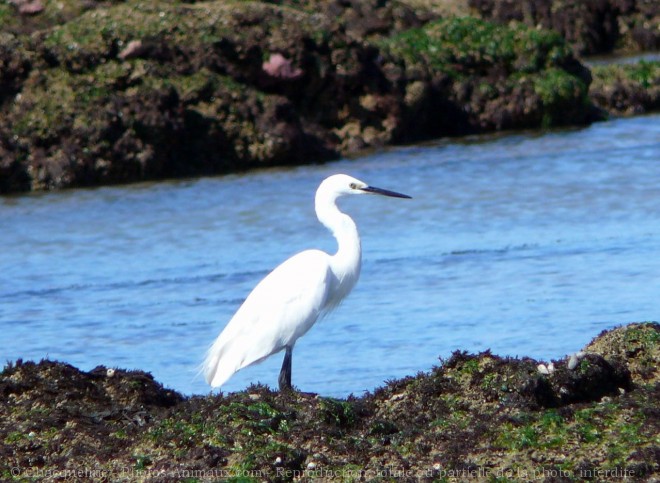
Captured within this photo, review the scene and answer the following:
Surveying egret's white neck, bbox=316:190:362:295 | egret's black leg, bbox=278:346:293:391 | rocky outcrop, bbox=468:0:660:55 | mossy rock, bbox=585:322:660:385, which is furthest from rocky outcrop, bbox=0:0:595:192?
mossy rock, bbox=585:322:660:385

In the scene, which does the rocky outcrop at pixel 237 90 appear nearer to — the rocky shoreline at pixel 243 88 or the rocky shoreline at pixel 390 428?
the rocky shoreline at pixel 243 88

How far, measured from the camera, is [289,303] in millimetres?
6078

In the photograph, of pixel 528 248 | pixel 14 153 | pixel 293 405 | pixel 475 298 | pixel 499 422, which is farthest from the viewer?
pixel 14 153

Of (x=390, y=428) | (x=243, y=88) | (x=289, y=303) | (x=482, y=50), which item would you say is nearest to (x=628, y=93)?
(x=482, y=50)

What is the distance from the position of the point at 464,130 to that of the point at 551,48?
189 cm

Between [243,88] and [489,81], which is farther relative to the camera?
[489,81]

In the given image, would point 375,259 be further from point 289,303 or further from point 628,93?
point 628,93

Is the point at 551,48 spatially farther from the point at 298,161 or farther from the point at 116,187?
the point at 116,187

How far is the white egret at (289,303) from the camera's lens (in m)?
5.99

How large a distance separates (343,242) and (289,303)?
0.50 meters

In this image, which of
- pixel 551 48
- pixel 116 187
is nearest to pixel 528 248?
pixel 116 187

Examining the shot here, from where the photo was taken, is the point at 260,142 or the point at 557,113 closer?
the point at 260,142

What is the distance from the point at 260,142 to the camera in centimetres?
1366

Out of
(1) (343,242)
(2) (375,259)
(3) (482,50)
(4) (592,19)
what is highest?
(4) (592,19)
